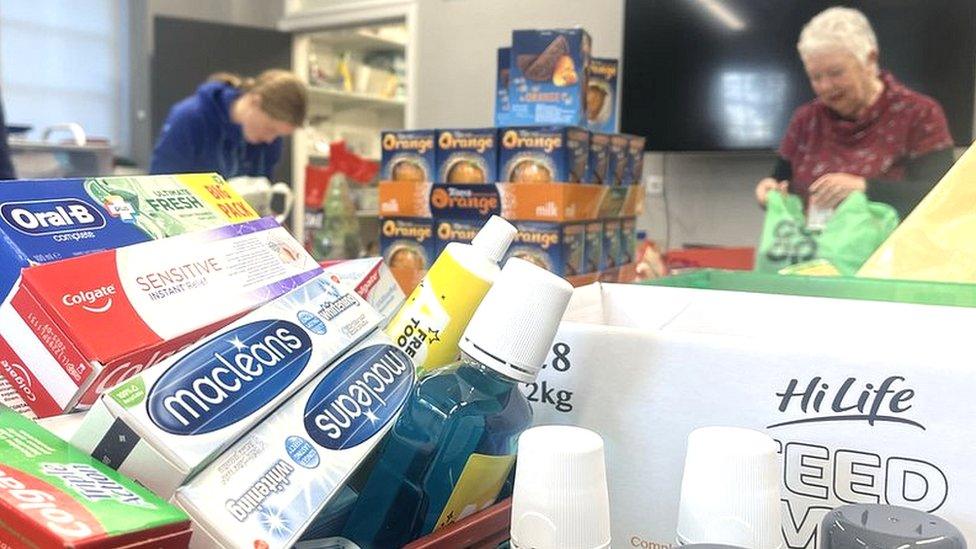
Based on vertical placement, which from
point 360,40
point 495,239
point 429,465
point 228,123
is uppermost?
point 360,40

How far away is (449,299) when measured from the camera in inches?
19.1

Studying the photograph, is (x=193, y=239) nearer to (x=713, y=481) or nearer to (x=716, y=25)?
(x=713, y=481)

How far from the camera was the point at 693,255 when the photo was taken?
1.84m

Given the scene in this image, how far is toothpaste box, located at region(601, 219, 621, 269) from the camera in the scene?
1.31 m

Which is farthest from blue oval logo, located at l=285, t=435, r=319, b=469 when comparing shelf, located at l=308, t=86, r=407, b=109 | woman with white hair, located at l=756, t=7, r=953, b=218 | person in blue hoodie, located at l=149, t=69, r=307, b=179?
shelf, located at l=308, t=86, r=407, b=109

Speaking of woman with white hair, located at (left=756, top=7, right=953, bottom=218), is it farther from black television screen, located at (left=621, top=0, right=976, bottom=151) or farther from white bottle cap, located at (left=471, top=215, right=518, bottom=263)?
white bottle cap, located at (left=471, top=215, right=518, bottom=263)

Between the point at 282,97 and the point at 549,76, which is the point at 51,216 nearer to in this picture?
the point at 549,76

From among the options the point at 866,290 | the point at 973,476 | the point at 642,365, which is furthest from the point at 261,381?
the point at 866,290

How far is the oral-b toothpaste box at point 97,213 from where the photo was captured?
0.42 m

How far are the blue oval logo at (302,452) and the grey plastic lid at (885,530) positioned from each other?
0.69ft

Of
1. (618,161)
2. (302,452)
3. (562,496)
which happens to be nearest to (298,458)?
(302,452)

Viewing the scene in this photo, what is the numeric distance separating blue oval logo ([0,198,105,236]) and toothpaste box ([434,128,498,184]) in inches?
32.0

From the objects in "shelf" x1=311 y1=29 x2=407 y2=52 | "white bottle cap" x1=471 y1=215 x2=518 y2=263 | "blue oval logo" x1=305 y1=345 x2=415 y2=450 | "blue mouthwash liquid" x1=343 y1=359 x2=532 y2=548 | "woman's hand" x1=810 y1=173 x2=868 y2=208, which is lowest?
"blue mouthwash liquid" x1=343 y1=359 x2=532 y2=548

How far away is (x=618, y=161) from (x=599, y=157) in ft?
0.29
